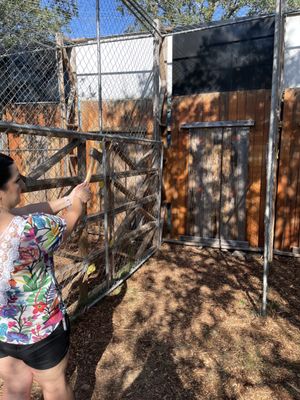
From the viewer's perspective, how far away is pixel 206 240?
5504 mm

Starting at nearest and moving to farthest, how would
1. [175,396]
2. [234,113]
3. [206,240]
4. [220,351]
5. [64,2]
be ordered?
[175,396], [220,351], [64,2], [234,113], [206,240]

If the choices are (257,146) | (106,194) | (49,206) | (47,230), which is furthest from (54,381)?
(257,146)

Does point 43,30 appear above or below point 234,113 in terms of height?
above

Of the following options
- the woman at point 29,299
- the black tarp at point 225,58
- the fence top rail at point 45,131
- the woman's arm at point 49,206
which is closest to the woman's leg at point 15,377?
the woman at point 29,299

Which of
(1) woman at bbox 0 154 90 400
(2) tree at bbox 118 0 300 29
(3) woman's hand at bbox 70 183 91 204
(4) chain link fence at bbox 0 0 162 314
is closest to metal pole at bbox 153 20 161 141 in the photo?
(4) chain link fence at bbox 0 0 162 314

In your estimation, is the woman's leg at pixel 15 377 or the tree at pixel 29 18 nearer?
the woman's leg at pixel 15 377

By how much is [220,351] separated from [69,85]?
16.9 ft

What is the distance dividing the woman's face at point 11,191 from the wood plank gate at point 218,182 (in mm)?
4253

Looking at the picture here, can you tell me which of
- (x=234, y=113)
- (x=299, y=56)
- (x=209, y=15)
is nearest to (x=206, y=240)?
(x=234, y=113)

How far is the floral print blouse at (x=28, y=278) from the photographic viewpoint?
1.30 meters

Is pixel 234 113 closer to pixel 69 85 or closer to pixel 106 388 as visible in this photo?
pixel 69 85

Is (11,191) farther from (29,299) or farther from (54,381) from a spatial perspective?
(54,381)

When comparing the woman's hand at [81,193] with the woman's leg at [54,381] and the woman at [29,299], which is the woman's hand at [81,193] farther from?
the woman's leg at [54,381]

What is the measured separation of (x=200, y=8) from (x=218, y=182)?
36.2 feet
